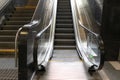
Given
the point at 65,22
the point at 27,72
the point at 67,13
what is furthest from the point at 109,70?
the point at 67,13

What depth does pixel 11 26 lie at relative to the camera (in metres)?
7.17

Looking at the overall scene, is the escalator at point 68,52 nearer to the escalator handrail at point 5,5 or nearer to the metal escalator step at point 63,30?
the metal escalator step at point 63,30

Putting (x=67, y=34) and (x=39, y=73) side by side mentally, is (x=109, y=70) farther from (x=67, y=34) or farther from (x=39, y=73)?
(x=67, y=34)

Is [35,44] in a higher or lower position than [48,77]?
higher

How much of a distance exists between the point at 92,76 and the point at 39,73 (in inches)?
44.6

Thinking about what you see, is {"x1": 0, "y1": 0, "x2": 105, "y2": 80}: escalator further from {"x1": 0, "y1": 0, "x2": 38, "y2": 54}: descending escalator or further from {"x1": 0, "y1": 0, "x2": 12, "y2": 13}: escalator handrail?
{"x1": 0, "y1": 0, "x2": 12, "y2": 13}: escalator handrail

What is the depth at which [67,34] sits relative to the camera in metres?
7.84

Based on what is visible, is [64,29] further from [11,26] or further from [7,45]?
[7,45]

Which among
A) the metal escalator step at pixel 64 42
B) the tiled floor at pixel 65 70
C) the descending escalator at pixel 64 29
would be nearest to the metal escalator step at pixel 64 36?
the descending escalator at pixel 64 29

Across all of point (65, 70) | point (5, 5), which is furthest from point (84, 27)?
point (5, 5)

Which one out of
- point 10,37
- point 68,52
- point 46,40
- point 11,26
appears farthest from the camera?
point 11,26

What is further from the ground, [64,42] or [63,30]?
[63,30]

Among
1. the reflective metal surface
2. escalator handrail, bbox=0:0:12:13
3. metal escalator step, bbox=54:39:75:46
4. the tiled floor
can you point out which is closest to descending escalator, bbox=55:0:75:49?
metal escalator step, bbox=54:39:75:46

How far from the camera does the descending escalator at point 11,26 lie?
6.16m
